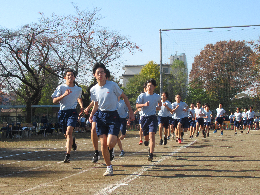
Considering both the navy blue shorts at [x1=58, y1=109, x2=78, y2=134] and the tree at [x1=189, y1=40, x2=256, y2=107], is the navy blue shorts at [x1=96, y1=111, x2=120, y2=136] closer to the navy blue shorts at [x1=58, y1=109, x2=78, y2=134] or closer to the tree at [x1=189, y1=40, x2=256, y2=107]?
the navy blue shorts at [x1=58, y1=109, x2=78, y2=134]

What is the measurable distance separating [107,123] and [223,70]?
4607cm

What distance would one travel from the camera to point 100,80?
7.02 m

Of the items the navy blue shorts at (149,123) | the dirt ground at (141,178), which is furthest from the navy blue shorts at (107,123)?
the navy blue shorts at (149,123)

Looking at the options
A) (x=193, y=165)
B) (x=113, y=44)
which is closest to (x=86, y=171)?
(x=193, y=165)

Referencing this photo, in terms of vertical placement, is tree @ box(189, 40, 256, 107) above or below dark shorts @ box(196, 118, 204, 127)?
above

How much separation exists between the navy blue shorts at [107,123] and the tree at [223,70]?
148 feet

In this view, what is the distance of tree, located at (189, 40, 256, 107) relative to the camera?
50.3 m

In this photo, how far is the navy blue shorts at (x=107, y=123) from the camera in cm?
692

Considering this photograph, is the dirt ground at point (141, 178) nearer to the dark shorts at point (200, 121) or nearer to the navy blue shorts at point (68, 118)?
the navy blue shorts at point (68, 118)

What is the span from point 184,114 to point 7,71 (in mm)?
20021

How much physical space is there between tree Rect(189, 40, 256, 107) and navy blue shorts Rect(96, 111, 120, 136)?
45.0 metres

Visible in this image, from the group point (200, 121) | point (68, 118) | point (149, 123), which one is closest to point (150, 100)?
point (149, 123)

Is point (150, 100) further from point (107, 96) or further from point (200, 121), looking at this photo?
point (200, 121)

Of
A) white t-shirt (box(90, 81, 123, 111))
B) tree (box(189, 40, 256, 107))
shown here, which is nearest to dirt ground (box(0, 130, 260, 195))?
white t-shirt (box(90, 81, 123, 111))
